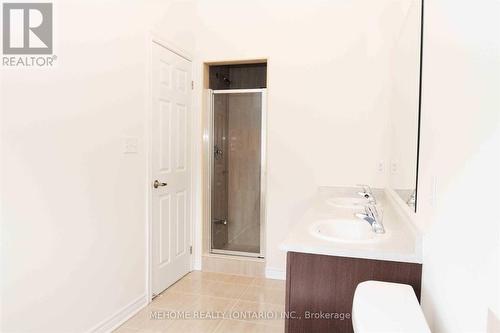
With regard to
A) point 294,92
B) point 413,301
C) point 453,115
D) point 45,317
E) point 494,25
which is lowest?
point 45,317

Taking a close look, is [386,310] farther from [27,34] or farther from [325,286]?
[27,34]

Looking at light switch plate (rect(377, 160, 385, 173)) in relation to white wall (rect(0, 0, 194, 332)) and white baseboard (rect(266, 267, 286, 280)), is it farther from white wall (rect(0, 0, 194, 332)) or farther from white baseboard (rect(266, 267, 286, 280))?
white wall (rect(0, 0, 194, 332))

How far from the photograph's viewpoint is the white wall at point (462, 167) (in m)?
0.77

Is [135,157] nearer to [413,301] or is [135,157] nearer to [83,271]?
[83,271]

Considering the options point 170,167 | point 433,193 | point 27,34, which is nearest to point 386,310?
point 433,193

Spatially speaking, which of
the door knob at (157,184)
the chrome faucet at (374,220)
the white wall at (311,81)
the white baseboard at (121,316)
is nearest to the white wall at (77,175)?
the white baseboard at (121,316)

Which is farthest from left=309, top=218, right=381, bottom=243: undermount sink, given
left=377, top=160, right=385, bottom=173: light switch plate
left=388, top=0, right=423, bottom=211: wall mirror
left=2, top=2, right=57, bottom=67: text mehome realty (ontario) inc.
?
left=2, top=2, right=57, bottom=67: text mehome realty (ontario) inc.

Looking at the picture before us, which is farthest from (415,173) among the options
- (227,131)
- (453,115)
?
(227,131)

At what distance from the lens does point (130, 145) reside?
2451 mm

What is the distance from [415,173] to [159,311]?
2041mm

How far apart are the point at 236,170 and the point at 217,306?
4.84 ft

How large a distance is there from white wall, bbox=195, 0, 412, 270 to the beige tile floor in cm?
42

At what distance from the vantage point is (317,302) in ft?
5.13

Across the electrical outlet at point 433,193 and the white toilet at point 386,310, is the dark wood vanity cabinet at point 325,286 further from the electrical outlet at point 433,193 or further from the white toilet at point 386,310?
the electrical outlet at point 433,193
